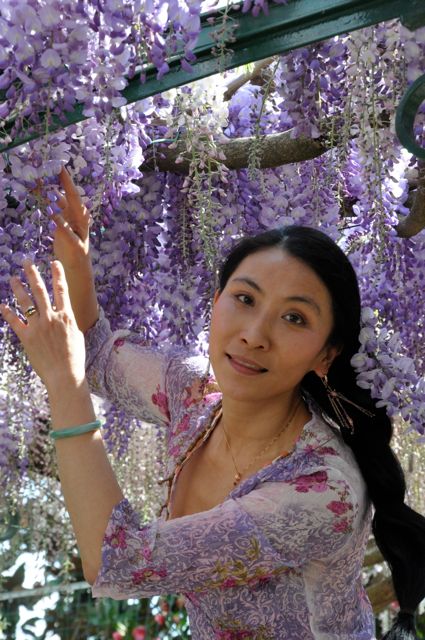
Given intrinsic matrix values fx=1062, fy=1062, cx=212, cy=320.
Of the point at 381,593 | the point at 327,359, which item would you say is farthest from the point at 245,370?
the point at 381,593

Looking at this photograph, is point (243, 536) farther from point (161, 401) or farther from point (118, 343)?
point (118, 343)

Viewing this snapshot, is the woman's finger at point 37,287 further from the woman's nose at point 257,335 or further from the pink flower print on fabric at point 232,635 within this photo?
the pink flower print on fabric at point 232,635

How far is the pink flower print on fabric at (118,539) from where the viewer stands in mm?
1600

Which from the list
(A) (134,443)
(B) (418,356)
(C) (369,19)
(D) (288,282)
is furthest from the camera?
(A) (134,443)

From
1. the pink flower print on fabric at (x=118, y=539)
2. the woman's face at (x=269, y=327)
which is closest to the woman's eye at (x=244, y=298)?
the woman's face at (x=269, y=327)

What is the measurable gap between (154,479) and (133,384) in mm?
1929

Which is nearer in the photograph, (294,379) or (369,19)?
(369,19)

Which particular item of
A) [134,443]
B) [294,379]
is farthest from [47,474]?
[294,379]

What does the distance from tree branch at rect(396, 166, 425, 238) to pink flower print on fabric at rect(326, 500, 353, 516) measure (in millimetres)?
564

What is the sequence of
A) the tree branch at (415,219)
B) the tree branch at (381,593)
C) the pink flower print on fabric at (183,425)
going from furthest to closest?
1. the tree branch at (381,593)
2. the pink flower print on fabric at (183,425)
3. the tree branch at (415,219)

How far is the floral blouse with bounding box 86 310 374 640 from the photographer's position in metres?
1.62

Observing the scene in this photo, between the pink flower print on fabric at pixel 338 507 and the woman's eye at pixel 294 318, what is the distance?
0.31 metres

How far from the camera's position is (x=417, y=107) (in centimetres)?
140

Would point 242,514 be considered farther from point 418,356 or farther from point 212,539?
point 418,356
